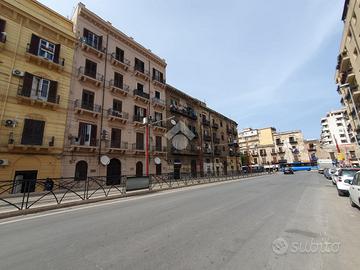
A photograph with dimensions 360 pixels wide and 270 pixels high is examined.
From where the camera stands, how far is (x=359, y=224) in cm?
548

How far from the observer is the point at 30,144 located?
49.6 feet

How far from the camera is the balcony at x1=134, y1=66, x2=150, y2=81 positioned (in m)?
25.6

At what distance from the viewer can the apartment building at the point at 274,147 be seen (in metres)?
69.0

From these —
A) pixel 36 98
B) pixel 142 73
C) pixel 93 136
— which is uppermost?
pixel 142 73

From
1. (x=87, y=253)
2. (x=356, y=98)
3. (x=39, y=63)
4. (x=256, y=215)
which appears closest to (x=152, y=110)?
(x=39, y=63)

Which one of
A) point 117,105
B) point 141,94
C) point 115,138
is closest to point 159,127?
point 141,94

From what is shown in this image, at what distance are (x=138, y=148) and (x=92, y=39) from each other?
13939 mm

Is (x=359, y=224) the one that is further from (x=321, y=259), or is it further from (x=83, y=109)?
(x=83, y=109)

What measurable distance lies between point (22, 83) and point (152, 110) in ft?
48.9

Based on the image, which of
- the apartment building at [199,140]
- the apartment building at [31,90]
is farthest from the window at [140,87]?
the apartment building at [31,90]

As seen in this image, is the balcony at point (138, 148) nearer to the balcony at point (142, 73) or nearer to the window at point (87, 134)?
the window at point (87, 134)

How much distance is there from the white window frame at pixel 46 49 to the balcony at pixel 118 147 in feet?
33.2

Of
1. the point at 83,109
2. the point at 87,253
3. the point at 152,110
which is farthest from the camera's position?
the point at 152,110

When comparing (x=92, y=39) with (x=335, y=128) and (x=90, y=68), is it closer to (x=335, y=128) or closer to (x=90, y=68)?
(x=90, y=68)
